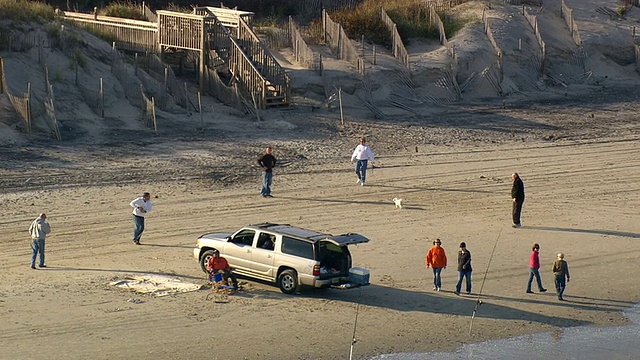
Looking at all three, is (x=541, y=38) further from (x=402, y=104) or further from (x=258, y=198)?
(x=258, y=198)

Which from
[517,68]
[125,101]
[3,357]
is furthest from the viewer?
[517,68]

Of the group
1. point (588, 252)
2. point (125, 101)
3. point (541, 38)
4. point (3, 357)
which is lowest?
point (3, 357)

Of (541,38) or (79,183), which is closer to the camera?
(79,183)

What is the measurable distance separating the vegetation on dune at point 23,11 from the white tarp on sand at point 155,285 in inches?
731

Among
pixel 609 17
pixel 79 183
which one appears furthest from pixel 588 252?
pixel 609 17

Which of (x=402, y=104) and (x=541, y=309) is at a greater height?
(x=402, y=104)

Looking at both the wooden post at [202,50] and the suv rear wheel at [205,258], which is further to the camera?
the wooden post at [202,50]

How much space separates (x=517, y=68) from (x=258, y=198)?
19.9m

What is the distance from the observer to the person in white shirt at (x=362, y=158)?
1201 inches

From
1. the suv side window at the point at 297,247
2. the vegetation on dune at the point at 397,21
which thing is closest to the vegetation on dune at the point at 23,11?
the vegetation on dune at the point at 397,21

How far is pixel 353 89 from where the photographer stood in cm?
4128

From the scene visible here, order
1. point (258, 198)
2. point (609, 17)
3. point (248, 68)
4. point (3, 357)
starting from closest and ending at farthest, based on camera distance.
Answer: point (3, 357)
point (258, 198)
point (248, 68)
point (609, 17)

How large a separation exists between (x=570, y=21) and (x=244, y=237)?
103 feet

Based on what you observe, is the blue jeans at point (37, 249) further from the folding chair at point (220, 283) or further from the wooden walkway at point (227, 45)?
the wooden walkway at point (227, 45)
